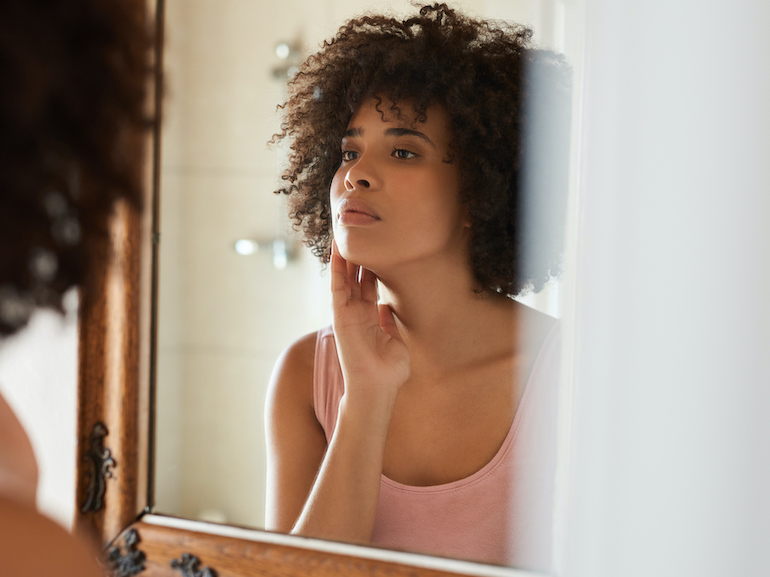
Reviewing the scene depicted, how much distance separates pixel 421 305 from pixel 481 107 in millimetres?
182

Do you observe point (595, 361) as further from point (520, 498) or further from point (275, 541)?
point (275, 541)

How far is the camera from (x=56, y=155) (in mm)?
300

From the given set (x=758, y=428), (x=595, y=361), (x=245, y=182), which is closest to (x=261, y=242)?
(x=245, y=182)

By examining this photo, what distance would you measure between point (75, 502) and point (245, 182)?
0.38 m

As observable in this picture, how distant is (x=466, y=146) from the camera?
20.2 inches

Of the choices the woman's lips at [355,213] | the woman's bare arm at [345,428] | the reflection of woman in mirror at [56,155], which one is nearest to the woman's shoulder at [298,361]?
the woman's bare arm at [345,428]

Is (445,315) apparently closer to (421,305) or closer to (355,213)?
(421,305)

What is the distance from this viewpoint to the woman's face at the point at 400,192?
1.71 ft

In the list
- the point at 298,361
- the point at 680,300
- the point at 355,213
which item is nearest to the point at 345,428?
the point at 298,361

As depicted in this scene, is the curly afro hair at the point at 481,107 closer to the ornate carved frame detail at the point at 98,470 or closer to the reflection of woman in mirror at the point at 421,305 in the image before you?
the reflection of woman in mirror at the point at 421,305

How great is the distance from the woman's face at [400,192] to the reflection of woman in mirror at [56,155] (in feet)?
0.74

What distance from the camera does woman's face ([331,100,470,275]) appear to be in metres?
0.52

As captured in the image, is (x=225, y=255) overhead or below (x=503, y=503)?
overhead

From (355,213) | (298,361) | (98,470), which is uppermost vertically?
(355,213)
